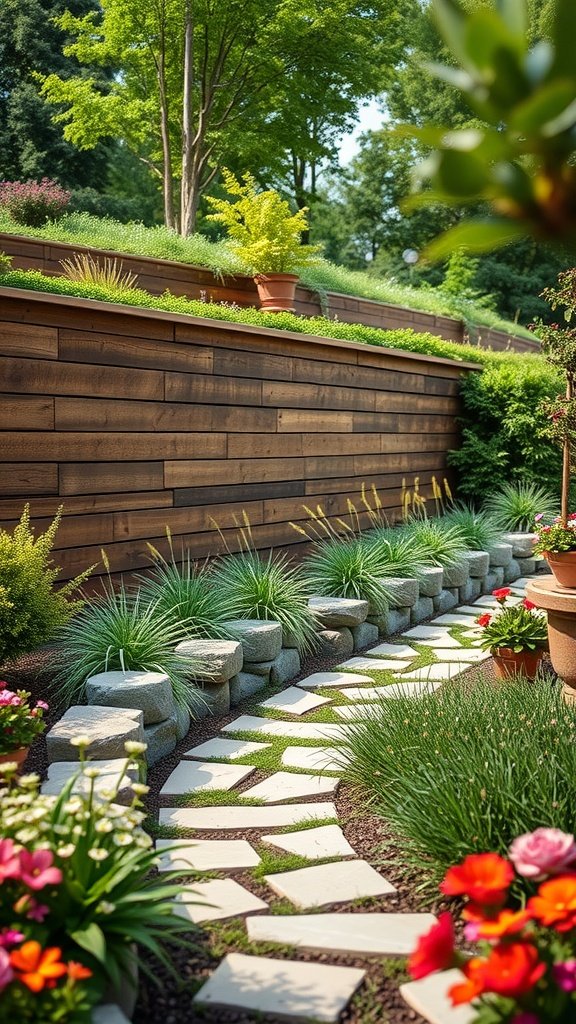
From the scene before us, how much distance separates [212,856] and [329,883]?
39 cm

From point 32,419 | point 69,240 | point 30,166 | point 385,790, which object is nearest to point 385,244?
point 30,166

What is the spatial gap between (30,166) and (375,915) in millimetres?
17856

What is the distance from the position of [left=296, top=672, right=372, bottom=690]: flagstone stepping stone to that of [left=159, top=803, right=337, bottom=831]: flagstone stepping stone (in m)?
1.53

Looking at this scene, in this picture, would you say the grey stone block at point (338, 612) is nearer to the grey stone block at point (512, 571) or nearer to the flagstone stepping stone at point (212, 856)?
the flagstone stepping stone at point (212, 856)

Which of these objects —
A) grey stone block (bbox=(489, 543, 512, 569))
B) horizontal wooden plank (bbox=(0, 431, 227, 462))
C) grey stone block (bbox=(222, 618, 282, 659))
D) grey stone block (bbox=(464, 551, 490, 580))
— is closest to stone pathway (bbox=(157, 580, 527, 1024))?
grey stone block (bbox=(222, 618, 282, 659))

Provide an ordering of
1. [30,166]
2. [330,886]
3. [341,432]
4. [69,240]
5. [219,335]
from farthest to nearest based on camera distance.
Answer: [30,166]
[69,240]
[341,432]
[219,335]
[330,886]

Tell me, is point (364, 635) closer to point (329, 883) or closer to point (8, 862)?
point (329, 883)

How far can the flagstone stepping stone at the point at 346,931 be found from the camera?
211 centimetres

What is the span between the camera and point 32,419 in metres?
4.42

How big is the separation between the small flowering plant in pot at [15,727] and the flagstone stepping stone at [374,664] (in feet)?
7.92

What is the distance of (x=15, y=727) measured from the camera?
2838 millimetres

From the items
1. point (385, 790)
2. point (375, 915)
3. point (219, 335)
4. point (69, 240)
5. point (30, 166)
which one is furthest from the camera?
point (30, 166)

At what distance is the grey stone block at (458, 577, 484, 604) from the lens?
693cm

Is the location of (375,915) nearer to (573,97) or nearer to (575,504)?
(573,97)
